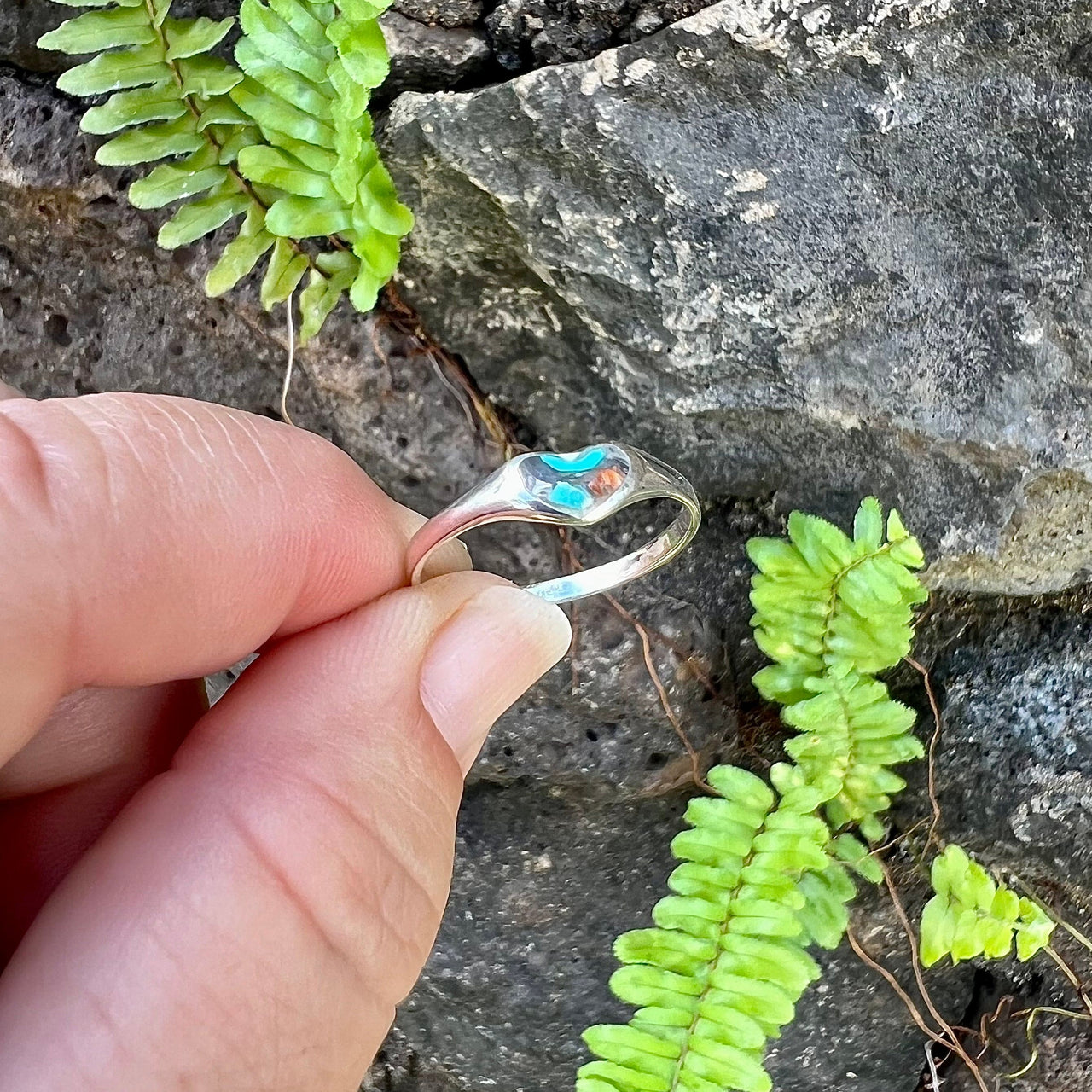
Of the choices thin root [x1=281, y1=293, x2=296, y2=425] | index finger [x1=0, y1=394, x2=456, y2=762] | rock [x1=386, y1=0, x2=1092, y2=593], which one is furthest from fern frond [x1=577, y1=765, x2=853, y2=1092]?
thin root [x1=281, y1=293, x2=296, y2=425]

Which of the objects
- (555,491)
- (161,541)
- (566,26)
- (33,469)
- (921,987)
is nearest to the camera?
(33,469)

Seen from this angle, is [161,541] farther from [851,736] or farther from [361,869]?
[851,736]

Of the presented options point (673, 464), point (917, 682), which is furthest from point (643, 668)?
point (917, 682)

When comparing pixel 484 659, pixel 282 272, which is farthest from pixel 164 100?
pixel 484 659

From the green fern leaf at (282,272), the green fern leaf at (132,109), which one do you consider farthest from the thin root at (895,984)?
the green fern leaf at (132,109)

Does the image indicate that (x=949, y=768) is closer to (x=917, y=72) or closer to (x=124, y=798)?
(x=917, y=72)

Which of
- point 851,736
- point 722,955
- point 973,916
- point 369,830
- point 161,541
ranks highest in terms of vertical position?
point 161,541

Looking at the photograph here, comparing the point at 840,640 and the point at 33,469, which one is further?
the point at 840,640
